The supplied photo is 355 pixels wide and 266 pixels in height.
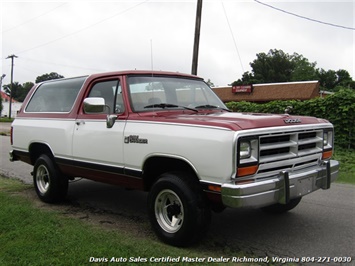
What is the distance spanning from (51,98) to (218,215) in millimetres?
3367

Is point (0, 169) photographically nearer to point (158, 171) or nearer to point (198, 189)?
point (158, 171)

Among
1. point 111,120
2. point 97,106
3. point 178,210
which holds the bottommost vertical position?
point 178,210

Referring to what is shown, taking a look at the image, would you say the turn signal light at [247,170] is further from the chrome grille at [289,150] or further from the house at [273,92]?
the house at [273,92]

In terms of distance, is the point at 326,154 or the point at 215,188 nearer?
the point at 215,188

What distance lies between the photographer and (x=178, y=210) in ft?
12.8

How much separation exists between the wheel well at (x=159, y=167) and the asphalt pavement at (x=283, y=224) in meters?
0.88

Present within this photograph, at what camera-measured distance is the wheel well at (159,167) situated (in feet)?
12.7

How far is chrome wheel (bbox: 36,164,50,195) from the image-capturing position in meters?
5.89

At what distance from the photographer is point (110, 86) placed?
193 inches

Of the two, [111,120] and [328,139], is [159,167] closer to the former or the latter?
[111,120]

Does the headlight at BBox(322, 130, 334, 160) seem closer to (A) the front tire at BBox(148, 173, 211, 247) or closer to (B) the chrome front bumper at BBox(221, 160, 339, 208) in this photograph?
(B) the chrome front bumper at BBox(221, 160, 339, 208)

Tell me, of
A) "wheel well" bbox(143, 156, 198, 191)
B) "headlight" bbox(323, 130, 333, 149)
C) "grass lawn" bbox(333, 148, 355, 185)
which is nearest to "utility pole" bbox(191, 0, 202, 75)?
"grass lawn" bbox(333, 148, 355, 185)

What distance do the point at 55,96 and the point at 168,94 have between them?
7.33ft

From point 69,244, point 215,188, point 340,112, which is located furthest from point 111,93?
point 340,112
